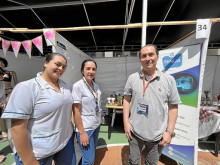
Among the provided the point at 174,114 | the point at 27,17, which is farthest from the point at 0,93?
the point at 174,114

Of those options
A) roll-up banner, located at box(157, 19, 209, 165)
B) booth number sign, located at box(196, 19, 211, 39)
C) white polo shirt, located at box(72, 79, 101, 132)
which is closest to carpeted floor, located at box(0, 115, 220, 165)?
roll-up banner, located at box(157, 19, 209, 165)

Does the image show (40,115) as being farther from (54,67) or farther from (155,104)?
(155,104)

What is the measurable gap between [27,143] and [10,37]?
192 inches

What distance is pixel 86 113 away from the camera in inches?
55.4

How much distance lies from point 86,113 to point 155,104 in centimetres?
87

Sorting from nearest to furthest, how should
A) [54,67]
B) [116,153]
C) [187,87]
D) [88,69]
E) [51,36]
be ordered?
[54,67] → [88,69] → [51,36] → [187,87] → [116,153]

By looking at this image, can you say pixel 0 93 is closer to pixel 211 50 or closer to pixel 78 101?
pixel 78 101

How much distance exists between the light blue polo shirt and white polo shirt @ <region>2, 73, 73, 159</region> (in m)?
0.82

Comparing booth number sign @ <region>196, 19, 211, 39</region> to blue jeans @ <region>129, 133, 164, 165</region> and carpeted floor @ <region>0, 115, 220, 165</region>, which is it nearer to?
Answer: blue jeans @ <region>129, 133, 164, 165</region>

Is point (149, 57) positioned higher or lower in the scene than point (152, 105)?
higher

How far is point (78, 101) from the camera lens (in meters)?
1.27

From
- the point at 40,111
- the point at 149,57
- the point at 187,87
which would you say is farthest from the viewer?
the point at 187,87

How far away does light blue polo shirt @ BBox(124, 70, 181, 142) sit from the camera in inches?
45.6

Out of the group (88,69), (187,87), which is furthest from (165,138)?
(88,69)
